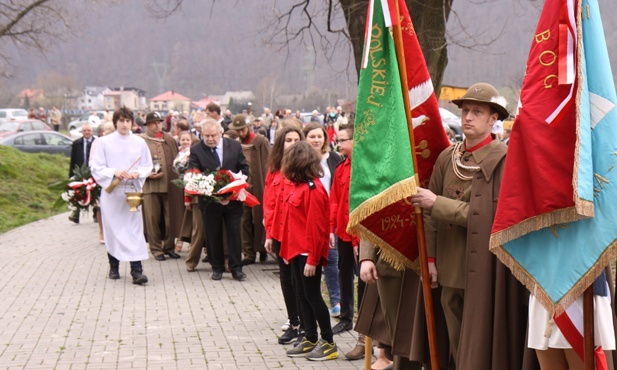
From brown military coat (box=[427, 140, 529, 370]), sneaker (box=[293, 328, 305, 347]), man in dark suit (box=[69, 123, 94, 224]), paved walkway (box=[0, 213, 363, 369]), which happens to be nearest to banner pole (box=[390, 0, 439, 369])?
brown military coat (box=[427, 140, 529, 370])

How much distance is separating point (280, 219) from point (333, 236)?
54 cm

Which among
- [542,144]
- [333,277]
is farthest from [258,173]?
[542,144]

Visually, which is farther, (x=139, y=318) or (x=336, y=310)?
(x=139, y=318)

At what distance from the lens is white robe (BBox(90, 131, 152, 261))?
11555 mm

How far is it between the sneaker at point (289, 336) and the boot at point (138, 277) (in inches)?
142

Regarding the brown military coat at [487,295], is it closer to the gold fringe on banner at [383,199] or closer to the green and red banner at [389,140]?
the gold fringe on banner at [383,199]

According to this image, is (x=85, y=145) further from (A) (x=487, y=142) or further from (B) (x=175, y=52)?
(B) (x=175, y=52)

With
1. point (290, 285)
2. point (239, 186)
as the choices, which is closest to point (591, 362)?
point (290, 285)

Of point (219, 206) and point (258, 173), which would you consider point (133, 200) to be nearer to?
point (219, 206)

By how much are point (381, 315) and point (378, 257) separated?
50 cm

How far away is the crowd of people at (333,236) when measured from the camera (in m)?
5.36

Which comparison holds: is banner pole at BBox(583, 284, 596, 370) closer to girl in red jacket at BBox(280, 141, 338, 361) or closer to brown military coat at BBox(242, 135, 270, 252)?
girl in red jacket at BBox(280, 141, 338, 361)

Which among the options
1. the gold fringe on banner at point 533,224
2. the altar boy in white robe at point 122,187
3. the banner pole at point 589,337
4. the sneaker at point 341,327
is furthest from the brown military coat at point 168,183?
the banner pole at point 589,337

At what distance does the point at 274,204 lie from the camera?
845cm
